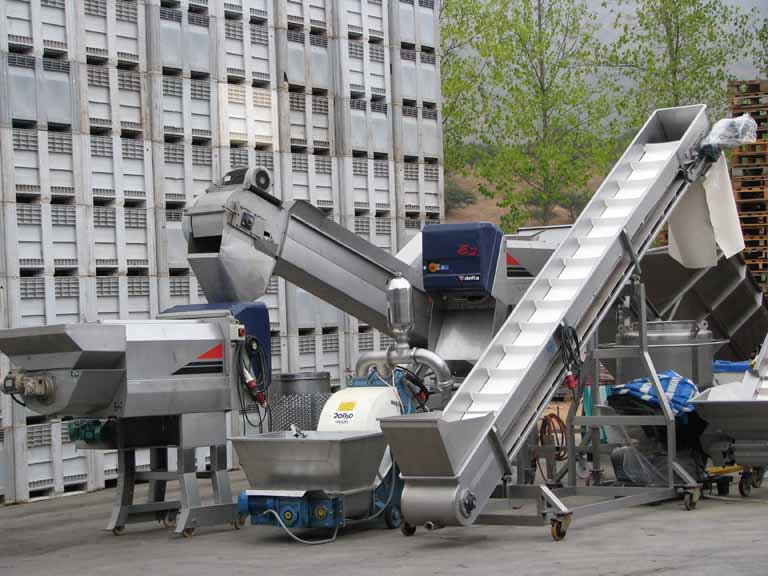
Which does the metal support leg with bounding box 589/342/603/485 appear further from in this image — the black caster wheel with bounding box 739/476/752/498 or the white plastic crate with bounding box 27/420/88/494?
the white plastic crate with bounding box 27/420/88/494

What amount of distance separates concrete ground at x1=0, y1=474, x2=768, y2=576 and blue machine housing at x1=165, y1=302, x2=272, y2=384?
1.62m

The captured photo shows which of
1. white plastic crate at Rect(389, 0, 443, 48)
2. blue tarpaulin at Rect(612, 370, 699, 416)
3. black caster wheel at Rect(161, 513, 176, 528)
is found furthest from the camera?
white plastic crate at Rect(389, 0, 443, 48)

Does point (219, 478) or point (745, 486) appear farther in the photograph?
point (745, 486)

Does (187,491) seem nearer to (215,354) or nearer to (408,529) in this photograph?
(215,354)

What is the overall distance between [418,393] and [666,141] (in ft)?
14.2

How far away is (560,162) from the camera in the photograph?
3459 centimetres

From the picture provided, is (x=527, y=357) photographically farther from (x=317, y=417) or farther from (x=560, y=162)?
(x=560, y=162)

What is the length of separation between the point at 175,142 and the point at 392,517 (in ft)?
21.0

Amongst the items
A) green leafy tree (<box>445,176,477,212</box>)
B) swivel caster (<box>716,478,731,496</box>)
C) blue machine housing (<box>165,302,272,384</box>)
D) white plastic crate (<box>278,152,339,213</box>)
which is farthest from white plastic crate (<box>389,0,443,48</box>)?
green leafy tree (<box>445,176,477,212</box>)

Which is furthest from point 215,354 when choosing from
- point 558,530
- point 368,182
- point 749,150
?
point 749,150

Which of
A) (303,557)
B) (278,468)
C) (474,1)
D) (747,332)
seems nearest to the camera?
(303,557)

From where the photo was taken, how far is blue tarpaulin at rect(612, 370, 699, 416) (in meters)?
12.0

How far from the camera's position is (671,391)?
40.2ft

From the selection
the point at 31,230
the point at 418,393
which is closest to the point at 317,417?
the point at 418,393
